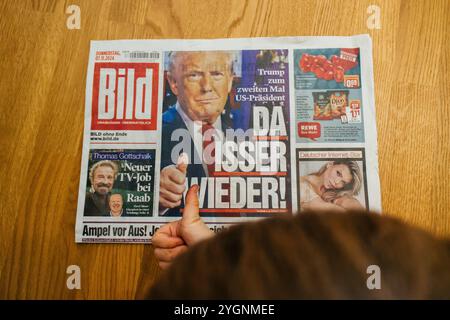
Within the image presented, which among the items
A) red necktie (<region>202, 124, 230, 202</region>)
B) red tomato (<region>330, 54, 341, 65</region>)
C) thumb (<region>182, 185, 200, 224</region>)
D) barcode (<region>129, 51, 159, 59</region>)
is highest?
barcode (<region>129, 51, 159, 59</region>)

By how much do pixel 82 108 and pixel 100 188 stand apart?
132 mm

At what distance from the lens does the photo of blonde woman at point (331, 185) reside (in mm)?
556

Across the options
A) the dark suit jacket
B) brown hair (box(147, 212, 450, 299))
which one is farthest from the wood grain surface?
brown hair (box(147, 212, 450, 299))

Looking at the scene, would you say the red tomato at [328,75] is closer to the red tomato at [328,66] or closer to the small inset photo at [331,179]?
the red tomato at [328,66]

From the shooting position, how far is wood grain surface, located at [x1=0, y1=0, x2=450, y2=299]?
551 mm

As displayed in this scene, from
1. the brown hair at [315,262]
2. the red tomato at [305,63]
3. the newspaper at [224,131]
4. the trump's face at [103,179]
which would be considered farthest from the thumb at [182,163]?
the brown hair at [315,262]

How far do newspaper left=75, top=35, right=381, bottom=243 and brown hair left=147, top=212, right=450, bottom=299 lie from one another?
0.35 meters

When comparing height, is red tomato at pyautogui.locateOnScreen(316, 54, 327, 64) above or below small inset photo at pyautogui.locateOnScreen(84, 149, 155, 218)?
above

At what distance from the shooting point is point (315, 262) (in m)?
0.19

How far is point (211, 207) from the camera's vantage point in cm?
56

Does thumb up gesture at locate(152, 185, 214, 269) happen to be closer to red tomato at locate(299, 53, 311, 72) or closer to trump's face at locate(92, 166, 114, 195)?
trump's face at locate(92, 166, 114, 195)

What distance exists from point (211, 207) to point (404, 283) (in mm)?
383

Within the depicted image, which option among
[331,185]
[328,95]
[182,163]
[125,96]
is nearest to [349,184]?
[331,185]

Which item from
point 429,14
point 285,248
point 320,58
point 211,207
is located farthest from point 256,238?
point 429,14
